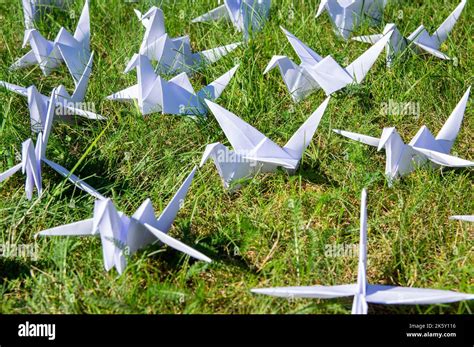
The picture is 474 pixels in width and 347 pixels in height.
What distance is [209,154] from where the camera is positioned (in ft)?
7.04

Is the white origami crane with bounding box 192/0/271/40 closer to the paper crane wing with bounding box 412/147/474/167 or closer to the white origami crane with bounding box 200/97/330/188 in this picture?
the white origami crane with bounding box 200/97/330/188

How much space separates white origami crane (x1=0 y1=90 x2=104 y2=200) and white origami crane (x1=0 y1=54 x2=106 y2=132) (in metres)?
0.17

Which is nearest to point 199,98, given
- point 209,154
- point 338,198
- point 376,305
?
point 209,154

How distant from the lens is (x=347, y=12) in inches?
114

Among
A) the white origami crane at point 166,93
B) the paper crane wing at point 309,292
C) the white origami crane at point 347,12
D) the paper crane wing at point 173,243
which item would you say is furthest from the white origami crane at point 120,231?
the white origami crane at point 347,12

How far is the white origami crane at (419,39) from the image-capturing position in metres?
2.71

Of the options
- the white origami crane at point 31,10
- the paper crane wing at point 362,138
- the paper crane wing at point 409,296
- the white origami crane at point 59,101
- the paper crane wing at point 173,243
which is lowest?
the paper crane wing at point 409,296

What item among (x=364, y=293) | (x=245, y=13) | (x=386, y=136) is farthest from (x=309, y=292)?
(x=245, y=13)

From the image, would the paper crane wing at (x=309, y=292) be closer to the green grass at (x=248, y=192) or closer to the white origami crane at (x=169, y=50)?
the green grass at (x=248, y=192)

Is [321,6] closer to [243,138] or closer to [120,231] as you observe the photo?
[243,138]

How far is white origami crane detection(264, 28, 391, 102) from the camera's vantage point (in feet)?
8.36

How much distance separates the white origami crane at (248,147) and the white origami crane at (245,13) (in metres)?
0.72

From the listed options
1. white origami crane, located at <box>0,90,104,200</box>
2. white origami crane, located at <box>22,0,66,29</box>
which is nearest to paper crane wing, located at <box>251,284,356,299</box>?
white origami crane, located at <box>0,90,104,200</box>

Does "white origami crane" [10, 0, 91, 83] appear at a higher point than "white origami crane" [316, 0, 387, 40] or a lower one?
lower
